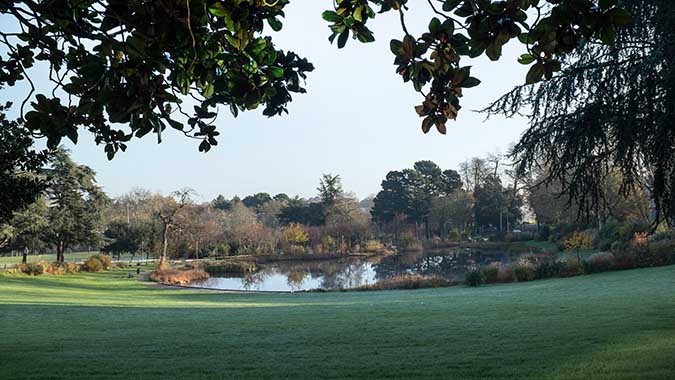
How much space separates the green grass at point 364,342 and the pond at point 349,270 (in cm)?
1284

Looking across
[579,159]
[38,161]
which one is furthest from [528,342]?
[38,161]

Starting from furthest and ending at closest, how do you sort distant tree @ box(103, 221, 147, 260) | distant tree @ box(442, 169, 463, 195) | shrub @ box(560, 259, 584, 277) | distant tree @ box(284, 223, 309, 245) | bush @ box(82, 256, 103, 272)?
distant tree @ box(442, 169, 463, 195), distant tree @ box(284, 223, 309, 245), distant tree @ box(103, 221, 147, 260), bush @ box(82, 256, 103, 272), shrub @ box(560, 259, 584, 277)

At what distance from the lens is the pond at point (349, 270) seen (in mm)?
25030

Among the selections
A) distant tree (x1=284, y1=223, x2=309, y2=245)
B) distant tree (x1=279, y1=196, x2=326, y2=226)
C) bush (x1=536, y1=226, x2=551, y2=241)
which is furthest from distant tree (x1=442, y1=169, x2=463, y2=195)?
distant tree (x1=284, y1=223, x2=309, y2=245)

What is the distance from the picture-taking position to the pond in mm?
25030

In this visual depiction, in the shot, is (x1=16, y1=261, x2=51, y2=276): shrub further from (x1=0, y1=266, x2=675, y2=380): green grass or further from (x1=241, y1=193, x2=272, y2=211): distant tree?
(x1=241, y1=193, x2=272, y2=211): distant tree

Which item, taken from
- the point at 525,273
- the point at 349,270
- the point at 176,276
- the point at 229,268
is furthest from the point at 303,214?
the point at 525,273

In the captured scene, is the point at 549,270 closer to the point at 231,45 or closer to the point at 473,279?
the point at 473,279

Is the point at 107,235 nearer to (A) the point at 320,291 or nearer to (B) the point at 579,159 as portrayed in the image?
(A) the point at 320,291

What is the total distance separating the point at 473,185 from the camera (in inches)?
2253

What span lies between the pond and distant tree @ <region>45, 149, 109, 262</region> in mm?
9137

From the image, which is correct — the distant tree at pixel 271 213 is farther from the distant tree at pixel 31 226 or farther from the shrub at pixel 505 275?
the shrub at pixel 505 275

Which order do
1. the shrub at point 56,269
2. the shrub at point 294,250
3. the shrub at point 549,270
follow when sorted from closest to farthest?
the shrub at point 549,270 < the shrub at point 56,269 < the shrub at point 294,250

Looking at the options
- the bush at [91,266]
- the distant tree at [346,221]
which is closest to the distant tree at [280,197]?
A: the distant tree at [346,221]
